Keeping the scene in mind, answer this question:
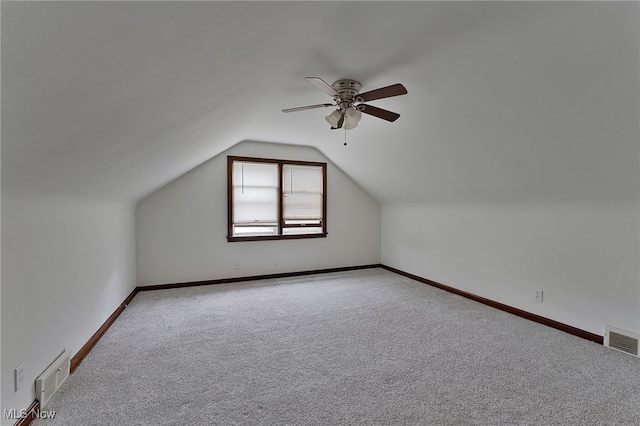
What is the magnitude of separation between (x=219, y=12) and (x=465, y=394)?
2517mm

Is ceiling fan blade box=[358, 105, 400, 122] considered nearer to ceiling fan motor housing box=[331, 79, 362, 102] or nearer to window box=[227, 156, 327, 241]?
ceiling fan motor housing box=[331, 79, 362, 102]

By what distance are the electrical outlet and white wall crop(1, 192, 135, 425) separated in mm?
30

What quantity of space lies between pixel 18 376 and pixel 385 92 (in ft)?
9.27

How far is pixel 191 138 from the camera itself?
2709 mm

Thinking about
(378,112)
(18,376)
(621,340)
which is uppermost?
(378,112)

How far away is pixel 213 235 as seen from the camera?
446cm

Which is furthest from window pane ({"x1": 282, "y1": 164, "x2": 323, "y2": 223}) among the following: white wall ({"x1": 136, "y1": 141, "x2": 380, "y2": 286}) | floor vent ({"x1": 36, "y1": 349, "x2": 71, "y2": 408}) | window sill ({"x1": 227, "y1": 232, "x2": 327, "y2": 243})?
floor vent ({"x1": 36, "y1": 349, "x2": 71, "y2": 408})

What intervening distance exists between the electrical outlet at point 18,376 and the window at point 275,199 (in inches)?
119

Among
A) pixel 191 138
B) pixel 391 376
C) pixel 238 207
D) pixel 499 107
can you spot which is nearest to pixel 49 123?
pixel 191 138

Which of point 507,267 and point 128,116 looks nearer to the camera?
point 128,116

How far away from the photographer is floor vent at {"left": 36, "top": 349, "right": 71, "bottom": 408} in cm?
168

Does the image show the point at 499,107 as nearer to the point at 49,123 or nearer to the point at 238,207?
the point at 49,123

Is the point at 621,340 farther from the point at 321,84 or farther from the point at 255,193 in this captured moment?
the point at 255,193

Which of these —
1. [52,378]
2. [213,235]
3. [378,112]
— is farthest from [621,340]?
[213,235]
